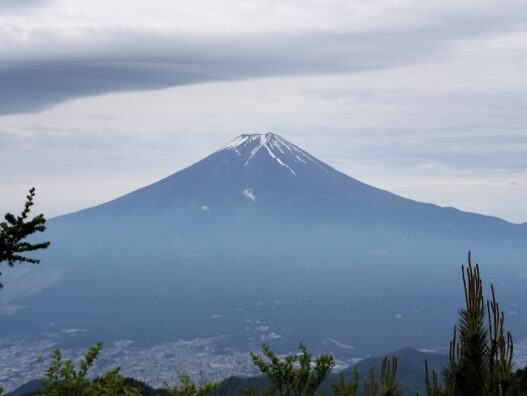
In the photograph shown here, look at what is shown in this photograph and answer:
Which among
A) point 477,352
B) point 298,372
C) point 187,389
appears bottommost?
point 298,372

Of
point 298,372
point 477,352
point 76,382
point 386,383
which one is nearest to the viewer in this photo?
point 477,352

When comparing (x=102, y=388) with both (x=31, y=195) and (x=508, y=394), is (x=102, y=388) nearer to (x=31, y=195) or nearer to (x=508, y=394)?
(x=31, y=195)

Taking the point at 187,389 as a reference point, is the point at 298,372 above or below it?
below

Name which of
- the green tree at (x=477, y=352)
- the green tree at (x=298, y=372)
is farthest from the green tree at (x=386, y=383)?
the green tree at (x=298, y=372)

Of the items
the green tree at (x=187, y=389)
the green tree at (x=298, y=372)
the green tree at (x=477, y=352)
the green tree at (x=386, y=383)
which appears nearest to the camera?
the green tree at (x=477, y=352)

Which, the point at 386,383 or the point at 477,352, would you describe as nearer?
the point at 477,352

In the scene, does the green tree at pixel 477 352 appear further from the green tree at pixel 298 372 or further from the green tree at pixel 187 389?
the green tree at pixel 298 372

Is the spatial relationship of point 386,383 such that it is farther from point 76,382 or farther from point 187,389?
point 76,382

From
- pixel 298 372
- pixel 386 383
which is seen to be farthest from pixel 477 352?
pixel 298 372

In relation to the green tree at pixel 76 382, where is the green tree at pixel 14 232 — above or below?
above

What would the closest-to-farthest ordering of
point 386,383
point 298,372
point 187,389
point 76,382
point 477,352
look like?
1. point 477,352
2. point 386,383
3. point 76,382
4. point 187,389
5. point 298,372
